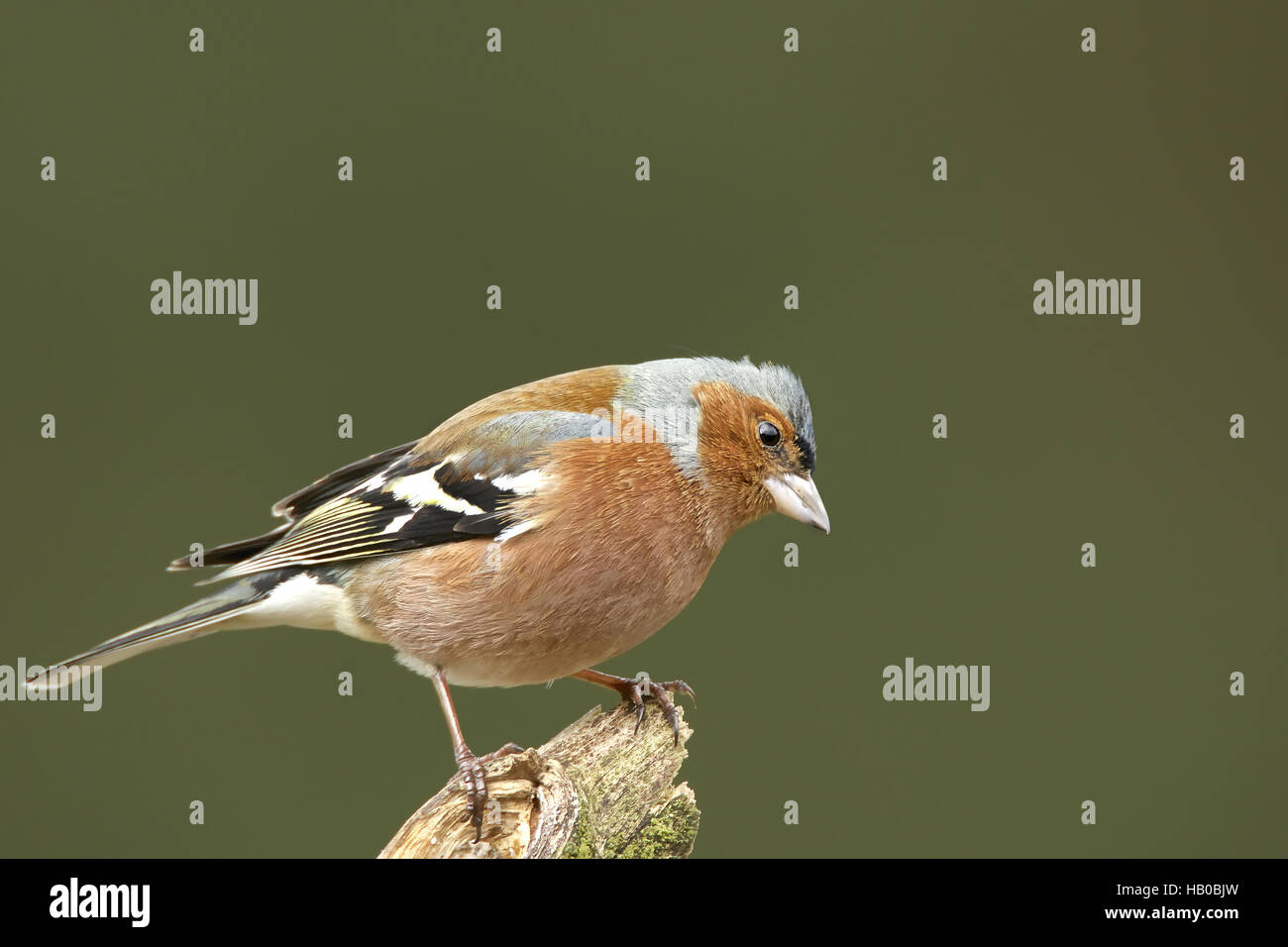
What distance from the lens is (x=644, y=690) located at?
132 inches

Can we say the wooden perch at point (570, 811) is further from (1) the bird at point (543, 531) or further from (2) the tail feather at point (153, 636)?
(2) the tail feather at point (153, 636)

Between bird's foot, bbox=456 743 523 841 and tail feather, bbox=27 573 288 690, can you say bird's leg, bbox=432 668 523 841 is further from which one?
tail feather, bbox=27 573 288 690

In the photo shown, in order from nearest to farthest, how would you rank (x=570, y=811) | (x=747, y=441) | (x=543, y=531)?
(x=570, y=811)
(x=543, y=531)
(x=747, y=441)

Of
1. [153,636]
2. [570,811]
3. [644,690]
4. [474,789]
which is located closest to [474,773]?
[474,789]

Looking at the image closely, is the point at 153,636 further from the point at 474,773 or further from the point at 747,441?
the point at 747,441

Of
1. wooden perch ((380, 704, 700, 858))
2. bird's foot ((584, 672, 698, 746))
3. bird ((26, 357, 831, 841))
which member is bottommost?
wooden perch ((380, 704, 700, 858))

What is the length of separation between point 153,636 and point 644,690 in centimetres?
125

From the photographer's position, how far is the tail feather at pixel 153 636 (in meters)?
3.31

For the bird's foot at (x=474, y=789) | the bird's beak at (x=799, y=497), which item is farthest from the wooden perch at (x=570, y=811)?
the bird's beak at (x=799, y=497)

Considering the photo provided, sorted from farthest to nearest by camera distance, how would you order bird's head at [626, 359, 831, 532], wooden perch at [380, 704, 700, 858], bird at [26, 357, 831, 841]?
bird's head at [626, 359, 831, 532] < bird at [26, 357, 831, 841] < wooden perch at [380, 704, 700, 858]

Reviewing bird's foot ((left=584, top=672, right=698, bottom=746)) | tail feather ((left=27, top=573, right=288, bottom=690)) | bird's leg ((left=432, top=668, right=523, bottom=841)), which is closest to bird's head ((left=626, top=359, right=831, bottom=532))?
bird's foot ((left=584, top=672, right=698, bottom=746))

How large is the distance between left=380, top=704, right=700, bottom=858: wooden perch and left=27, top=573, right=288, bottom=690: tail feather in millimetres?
754

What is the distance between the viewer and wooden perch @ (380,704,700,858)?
2.86 metres

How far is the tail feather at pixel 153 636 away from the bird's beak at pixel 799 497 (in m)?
1.33
